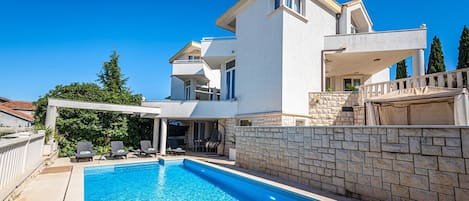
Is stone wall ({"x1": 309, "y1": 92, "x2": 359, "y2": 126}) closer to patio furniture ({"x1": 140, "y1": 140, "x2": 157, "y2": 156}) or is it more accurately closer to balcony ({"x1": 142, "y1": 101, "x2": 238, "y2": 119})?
balcony ({"x1": 142, "y1": 101, "x2": 238, "y2": 119})

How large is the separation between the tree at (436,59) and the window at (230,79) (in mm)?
21690

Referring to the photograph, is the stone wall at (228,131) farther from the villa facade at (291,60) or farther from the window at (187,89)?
the window at (187,89)

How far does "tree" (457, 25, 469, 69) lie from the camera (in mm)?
22625

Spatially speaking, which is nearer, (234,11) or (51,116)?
(51,116)

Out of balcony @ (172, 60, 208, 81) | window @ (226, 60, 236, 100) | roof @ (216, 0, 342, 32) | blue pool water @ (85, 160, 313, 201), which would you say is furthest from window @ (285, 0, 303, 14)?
blue pool water @ (85, 160, 313, 201)

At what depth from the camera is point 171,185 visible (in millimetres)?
9359

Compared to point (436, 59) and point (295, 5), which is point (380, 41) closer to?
point (295, 5)

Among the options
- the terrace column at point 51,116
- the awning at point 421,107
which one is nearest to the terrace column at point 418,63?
the awning at point 421,107

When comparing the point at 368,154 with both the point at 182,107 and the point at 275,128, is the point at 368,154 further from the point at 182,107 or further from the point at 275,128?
the point at 182,107

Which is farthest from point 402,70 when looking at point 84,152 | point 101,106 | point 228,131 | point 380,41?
point 84,152

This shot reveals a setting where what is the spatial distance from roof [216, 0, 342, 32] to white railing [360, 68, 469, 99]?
6541 mm

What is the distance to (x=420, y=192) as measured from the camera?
4.85 m

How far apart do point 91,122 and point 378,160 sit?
16838mm

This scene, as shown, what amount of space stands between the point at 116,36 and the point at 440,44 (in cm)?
3455
